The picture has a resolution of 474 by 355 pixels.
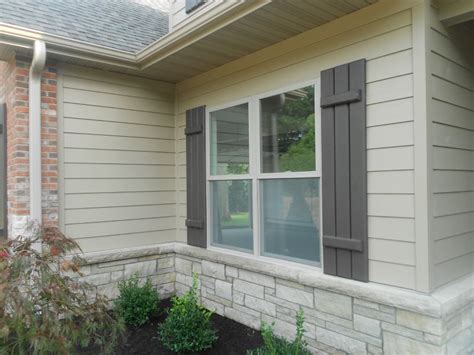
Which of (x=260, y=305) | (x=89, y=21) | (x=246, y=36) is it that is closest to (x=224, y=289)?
(x=260, y=305)

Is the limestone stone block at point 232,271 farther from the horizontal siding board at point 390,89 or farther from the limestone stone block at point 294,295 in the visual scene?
the horizontal siding board at point 390,89

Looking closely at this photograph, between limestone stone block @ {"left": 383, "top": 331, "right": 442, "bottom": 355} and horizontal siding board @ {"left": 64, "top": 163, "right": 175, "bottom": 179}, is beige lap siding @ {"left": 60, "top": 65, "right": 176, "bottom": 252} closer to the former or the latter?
horizontal siding board @ {"left": 64, "top": 163, "right": 175, "bottom": 179}

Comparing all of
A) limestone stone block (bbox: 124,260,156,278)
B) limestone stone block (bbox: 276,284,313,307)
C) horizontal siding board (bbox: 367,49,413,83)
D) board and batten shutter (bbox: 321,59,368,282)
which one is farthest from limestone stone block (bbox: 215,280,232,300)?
horizontal siding board (bbox: 367,49,413,83)

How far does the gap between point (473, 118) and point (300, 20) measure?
1542 mm

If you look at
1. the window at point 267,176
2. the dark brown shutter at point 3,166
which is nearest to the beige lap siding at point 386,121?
the window at point 267,176

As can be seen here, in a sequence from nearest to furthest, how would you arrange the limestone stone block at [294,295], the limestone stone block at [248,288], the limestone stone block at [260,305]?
the limestone stone block at [294,295] → the limestone stone block at [260,305] → the limestone stone block at [248,288]

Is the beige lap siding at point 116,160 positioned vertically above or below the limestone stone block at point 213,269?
above

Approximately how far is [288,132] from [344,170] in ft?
2.23

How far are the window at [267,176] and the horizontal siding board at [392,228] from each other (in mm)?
483

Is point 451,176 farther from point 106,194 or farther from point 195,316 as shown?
point 106,194

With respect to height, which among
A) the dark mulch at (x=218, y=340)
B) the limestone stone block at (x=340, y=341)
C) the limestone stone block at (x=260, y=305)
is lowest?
the dark mulch at (x=218, y=340)

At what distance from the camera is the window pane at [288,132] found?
3.04 meters

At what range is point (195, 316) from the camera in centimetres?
310

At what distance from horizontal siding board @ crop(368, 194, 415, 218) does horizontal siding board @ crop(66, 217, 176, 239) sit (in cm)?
257
